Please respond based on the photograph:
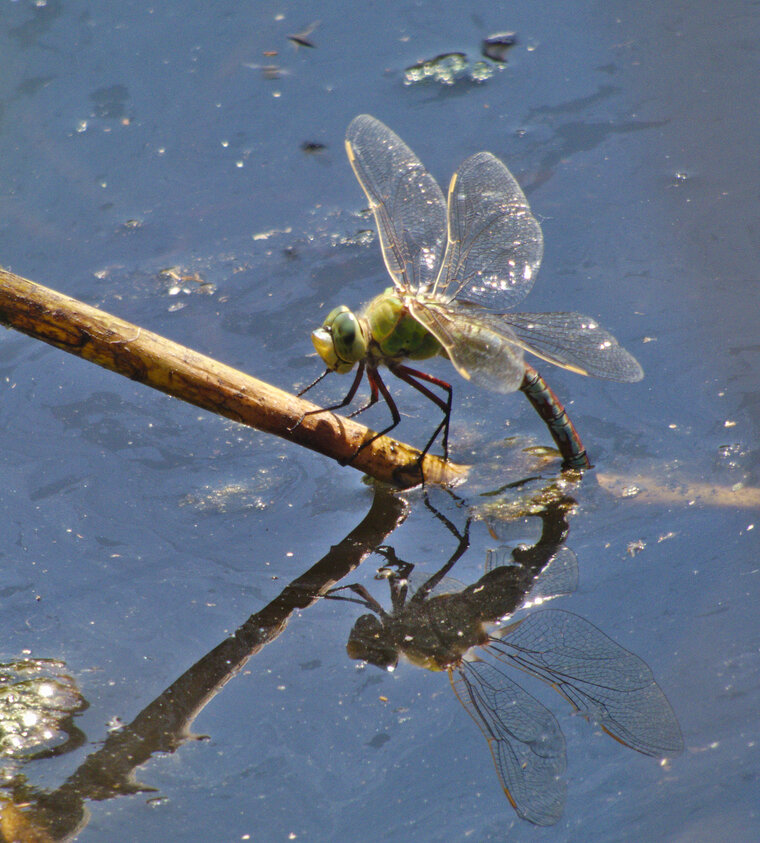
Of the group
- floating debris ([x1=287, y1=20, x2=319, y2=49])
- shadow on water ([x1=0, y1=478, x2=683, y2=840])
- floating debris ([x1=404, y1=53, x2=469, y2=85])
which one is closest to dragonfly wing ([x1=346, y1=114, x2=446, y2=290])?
shadow on water ([x1=0, y1=478, x2=683, y2=840])

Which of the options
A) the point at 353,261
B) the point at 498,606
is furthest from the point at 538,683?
the point at 353,261

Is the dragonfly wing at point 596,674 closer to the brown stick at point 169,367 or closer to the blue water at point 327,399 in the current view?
the blue water at point 327,399

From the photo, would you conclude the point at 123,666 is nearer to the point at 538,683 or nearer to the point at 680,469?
the point at 538,683

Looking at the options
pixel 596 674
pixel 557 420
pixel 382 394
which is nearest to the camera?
pixel 596 674

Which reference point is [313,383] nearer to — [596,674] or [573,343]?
[573,343]

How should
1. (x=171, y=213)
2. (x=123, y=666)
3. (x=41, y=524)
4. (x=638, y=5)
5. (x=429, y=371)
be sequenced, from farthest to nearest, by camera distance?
1. (x=638, y=5)
2. (x=171, y=213)
3. (x=429, y=371)
4. (x=41, y=524)
5. (x=123, y=666)

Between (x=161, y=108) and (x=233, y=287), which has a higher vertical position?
(x=161, y=108)

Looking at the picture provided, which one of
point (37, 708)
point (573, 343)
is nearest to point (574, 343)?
point (573, 343)
